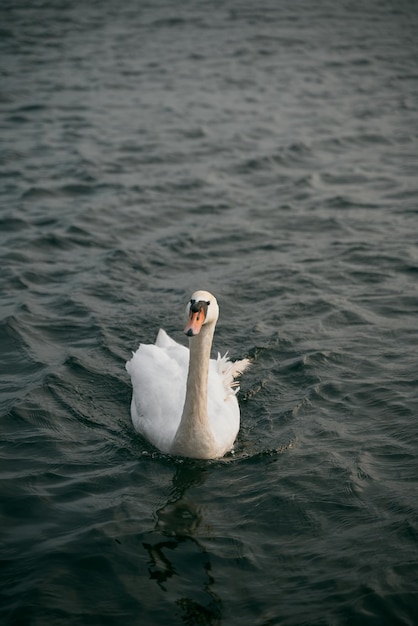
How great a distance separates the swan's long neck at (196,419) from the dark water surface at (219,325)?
19cm

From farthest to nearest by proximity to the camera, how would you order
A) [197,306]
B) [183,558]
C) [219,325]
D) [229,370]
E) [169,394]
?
1. [219,325]
2. [229,370]
3. [169,394]
4. [197,306]
5. [183,558]

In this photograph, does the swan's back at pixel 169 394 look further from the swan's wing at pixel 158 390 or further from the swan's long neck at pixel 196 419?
the swan's long neck at pixel 196 419

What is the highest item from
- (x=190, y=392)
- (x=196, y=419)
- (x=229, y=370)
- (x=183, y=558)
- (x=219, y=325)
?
(x=190, y=392)

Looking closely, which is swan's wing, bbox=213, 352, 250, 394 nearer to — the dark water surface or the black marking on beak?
the dark water surface

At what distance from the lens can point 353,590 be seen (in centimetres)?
681

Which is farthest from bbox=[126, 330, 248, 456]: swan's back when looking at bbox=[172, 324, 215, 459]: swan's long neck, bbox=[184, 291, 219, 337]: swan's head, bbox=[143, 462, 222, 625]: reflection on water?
bbox=[184, 291, 219, 337]: swan's head

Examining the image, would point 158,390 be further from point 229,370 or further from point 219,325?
point 219,325

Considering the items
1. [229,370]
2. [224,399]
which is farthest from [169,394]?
[229,370]

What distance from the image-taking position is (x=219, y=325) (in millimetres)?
11695

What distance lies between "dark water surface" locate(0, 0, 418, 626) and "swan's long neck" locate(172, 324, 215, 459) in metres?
0.19

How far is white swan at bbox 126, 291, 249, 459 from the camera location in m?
8.33

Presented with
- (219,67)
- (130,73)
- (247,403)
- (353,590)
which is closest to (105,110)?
(130,73)

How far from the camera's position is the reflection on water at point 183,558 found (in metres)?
6.66

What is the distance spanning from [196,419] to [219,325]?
10.8 feet
